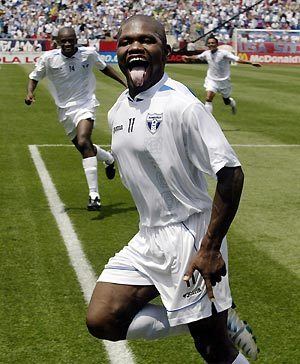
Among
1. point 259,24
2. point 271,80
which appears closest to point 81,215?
point 271,80

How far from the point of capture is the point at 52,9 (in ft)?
202

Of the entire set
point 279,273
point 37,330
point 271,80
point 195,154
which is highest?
point 195,154

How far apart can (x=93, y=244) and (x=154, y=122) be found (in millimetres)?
4601

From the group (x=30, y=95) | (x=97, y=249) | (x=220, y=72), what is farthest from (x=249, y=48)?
(x=97, y=249)

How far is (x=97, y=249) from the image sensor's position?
8.61 m

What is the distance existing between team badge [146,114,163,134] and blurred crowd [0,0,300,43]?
53670mm

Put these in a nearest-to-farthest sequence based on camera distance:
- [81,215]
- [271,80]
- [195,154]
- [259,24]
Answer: [195,154] → [81,215] → [271,80] → [259,24]

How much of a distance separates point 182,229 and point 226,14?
5993 cm

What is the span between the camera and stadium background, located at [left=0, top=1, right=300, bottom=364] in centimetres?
593

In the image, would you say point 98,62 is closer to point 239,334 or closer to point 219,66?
point 239,334

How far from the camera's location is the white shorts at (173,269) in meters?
4.37

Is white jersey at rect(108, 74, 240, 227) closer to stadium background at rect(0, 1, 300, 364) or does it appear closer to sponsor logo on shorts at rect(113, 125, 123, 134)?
sponsor logo on shorts at rect(113, 125, 123, 134)

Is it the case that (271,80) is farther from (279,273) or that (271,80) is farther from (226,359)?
(226,359)

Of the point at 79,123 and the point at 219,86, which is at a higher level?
the point at 79,123
